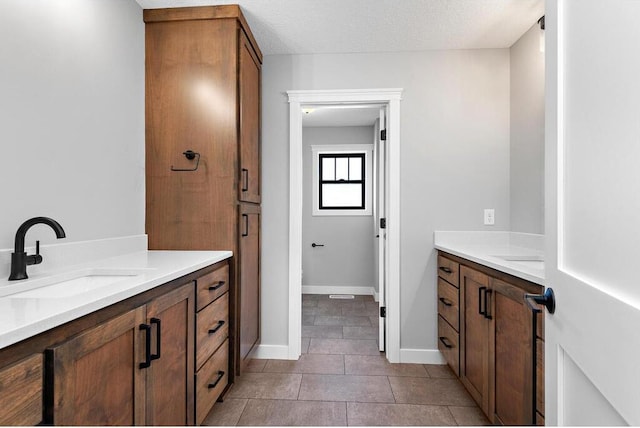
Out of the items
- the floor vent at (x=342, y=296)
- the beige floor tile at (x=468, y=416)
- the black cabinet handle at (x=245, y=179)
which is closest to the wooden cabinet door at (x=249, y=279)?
the black cabinet handle at (x=245, y=179)

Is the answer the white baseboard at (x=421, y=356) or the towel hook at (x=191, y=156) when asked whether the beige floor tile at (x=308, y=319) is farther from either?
the towel hook at (x=191, y=156)

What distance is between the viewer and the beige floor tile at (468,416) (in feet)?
6.28

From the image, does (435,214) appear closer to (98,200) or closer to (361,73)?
(361,73)

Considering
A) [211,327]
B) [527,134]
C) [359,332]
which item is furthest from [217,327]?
[527,134]

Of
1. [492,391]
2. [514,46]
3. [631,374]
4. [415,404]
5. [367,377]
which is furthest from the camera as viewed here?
[514,46]

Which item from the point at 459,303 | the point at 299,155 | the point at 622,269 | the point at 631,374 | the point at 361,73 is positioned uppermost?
the point at 361,73

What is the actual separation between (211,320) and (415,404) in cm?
129

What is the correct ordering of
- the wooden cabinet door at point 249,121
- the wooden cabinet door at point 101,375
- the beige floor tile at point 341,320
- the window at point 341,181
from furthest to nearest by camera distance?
1. the window at point 341,181
2. the beige floor tile at point 341,320
3. the wooden cabinet door at point 249,121
4. the wooden cabinet door at point 101,375

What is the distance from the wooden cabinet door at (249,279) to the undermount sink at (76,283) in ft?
2.59

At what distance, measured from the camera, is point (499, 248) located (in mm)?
2465

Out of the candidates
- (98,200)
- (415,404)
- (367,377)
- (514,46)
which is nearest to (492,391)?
(415,404)

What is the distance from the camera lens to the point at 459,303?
2.20m

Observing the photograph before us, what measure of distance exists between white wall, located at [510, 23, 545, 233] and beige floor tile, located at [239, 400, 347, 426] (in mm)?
1666

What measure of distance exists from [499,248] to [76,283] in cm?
246
